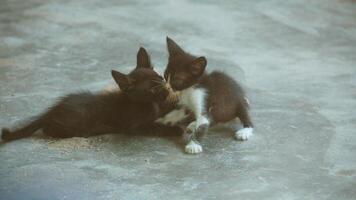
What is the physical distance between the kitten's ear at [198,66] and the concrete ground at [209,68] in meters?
0.51

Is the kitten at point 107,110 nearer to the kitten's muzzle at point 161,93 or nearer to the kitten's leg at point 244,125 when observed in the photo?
the kitten's muzzle at point 161,93

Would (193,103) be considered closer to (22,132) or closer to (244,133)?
(244,133)

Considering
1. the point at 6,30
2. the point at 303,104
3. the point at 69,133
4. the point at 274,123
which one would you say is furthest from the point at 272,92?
the point at 6,30

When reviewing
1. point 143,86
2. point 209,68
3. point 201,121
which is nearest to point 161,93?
point 143,86

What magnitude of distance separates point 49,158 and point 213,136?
4.09 feet

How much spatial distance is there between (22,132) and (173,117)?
114 cm

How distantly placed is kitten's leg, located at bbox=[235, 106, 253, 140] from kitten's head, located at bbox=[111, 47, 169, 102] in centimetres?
60

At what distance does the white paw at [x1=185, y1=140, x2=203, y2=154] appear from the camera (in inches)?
175

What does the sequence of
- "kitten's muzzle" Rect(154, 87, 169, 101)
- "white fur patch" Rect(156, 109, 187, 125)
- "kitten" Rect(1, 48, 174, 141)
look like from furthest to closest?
"white fur patch" Rect(156, 109, 187, 125) → "kitten's muzzle" Rect(154, 87, 169, 101) → "kitten" Rect(1, 48, 174, 141)

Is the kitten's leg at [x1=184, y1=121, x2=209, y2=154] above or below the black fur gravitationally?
below

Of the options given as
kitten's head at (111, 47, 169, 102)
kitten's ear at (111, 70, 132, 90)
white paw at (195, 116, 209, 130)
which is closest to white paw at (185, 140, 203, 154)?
white paw at (195, 116, 209, 130)

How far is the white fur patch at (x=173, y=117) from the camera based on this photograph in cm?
485

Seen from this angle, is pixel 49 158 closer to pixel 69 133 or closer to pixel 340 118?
pixel 69 133

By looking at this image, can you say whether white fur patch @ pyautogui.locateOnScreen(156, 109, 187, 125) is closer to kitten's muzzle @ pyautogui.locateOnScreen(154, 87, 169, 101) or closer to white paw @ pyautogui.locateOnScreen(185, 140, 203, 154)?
kitten's muzzle @ pyautogui.locateOnScreen(154, 87, 169, 101)
